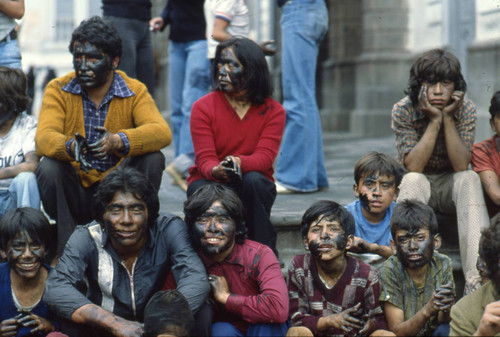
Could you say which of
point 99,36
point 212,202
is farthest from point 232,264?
point 99,36

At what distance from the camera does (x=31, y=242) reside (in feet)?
14.9

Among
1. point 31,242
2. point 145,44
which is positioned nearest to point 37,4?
point 145,44

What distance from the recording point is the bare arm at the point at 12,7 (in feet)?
18.3

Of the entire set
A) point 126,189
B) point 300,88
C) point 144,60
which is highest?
point 144,60

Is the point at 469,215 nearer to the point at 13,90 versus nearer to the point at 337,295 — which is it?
the point at 337,295

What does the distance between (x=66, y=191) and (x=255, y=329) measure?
1453mm

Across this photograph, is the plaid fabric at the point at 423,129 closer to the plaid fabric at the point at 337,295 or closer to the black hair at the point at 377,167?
the black hair at the point at 377,167

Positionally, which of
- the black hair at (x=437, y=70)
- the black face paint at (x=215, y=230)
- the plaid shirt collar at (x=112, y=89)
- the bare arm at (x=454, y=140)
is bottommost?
the black face paint at (x=215, y=230)

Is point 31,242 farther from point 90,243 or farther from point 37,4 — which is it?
point 37,4

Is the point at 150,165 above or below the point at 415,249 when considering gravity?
above

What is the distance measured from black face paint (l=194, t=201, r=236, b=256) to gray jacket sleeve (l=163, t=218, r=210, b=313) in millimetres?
78

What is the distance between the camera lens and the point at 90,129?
516cm

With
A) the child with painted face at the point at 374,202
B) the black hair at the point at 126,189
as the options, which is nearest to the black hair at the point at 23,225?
the black hair at the point at 126,189

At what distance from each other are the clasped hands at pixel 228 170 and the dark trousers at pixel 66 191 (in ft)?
1.49
